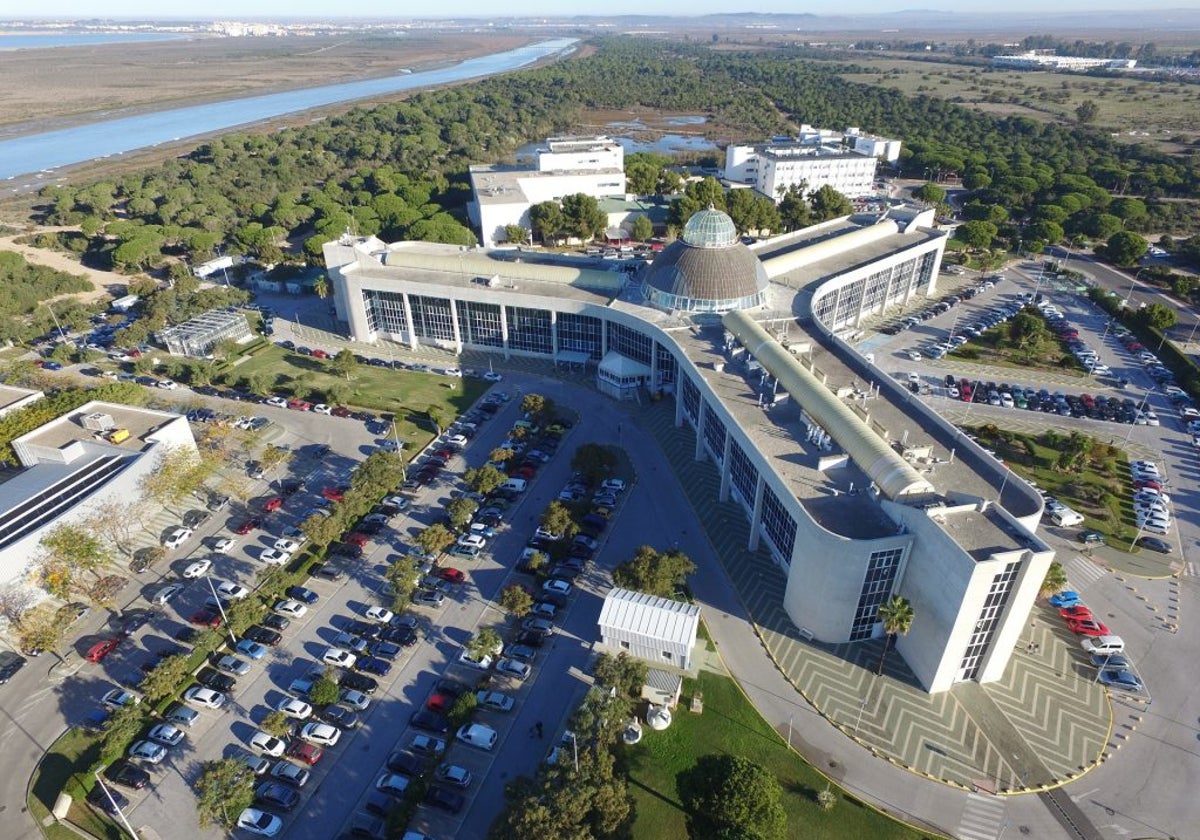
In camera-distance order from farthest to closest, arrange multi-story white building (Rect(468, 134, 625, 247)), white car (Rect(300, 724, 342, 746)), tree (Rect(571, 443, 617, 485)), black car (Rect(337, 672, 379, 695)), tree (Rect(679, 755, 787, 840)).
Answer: multi-story white building (Rect(468, 134, 625, 247)), tree (Rect(571, 443, 617, 485)), black car (Rect(337, 672, 379, 695)), white car (Rect(300, 724, 342, 746)), tree (Rect(679, 755, 787, 840))

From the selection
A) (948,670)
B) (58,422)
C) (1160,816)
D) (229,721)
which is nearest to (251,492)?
(58,422)

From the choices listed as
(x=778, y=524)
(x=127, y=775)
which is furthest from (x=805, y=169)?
(x=127, y=775)

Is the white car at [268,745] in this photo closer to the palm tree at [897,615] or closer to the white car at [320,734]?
the white car at [320,734]

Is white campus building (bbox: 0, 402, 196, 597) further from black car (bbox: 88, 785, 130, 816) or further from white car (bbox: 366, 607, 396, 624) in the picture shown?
white car (bbox: 366, 607, 396, 624)

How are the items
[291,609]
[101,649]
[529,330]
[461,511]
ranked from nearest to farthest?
1. [101,649]
2. [291,609]
3. [461,511]
4. [529,330]

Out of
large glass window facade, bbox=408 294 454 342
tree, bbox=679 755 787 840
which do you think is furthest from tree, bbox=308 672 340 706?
large glass window facade, bbox=408 294 454 342

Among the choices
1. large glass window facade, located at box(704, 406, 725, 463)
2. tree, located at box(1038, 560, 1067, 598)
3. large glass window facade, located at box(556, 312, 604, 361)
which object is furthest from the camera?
large glass window facade, located at box(556, 312, 604, 361)

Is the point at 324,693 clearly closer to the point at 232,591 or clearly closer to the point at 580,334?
the point at 232,591
